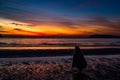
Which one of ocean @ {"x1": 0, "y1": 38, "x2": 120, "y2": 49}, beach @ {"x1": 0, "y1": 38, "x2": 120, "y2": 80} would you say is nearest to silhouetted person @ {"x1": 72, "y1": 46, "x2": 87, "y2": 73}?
beach @ {"x1": 0, "y1": 38, "x2": 120, "y2": 80}

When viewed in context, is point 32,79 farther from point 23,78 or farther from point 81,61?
point 81,61

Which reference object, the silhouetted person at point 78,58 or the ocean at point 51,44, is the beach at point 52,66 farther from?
the ocean at point 51,44

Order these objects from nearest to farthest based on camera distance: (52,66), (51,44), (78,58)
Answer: (78,58) < (52,66) < (51,44)

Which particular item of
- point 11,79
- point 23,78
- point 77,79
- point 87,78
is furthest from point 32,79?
point 87,78

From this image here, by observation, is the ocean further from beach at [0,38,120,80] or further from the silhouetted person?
the silhouetted person

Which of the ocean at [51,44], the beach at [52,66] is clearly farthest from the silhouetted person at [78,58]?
the ocean at [51,44]

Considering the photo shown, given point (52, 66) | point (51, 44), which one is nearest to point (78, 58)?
point (52, 66)

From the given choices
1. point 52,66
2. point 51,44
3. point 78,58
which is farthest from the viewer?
point 51,44

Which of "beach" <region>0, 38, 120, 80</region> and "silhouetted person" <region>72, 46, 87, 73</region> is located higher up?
"silhouetted person" <region>72, 46, 87, 73</region>

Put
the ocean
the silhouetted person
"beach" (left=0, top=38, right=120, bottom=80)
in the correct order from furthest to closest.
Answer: the ocean < "beach" (left=0, top=38, right=120, bottom=80) < the silhouetted person

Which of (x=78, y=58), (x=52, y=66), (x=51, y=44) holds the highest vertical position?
(x=78, y=58)

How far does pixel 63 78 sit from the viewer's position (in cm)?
1006

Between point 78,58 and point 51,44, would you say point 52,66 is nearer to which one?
point 78,58

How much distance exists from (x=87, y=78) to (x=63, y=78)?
161 centimetres
